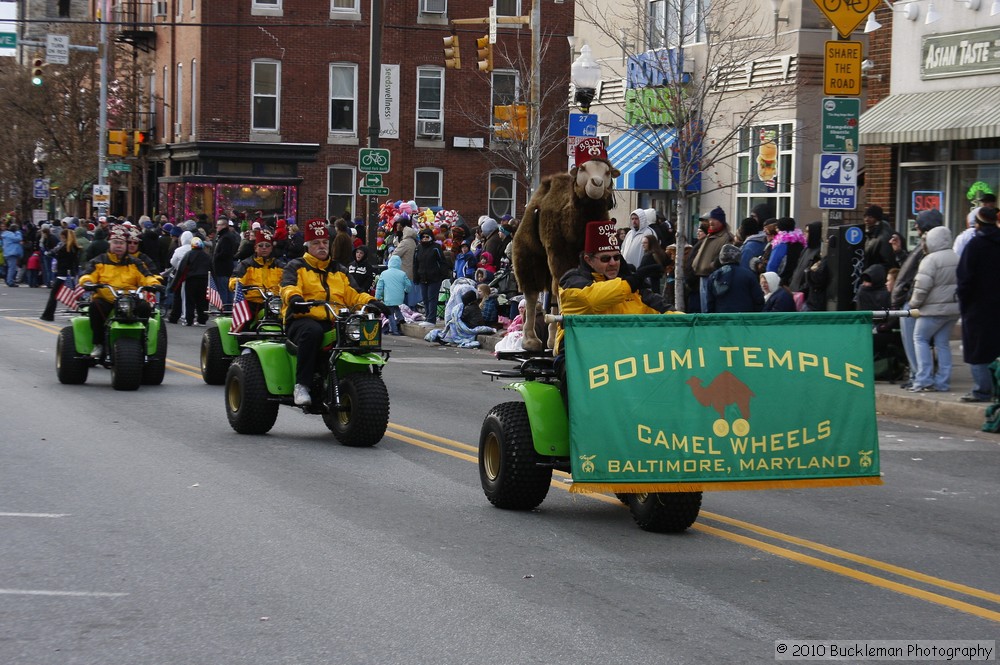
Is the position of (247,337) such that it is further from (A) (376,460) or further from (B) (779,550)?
(B) (779,550)

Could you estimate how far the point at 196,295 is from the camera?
28.0 meters

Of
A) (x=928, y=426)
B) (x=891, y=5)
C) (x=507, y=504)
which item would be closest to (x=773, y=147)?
(x=891, y=5)

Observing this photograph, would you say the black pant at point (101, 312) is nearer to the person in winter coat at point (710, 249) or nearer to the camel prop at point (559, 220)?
the camel prop at point (559, 220)

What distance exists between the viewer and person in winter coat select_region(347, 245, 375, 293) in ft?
90.0

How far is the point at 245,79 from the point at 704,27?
78.0ft

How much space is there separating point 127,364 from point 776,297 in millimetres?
7618

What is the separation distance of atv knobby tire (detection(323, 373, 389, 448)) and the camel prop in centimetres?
155

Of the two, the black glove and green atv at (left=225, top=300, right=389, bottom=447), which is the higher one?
the black glove

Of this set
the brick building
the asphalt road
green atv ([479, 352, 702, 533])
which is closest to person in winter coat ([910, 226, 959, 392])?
the asphalt road

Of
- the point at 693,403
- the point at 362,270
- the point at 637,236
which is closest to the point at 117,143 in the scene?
the point at 362,270

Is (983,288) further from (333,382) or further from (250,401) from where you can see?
(250,401)

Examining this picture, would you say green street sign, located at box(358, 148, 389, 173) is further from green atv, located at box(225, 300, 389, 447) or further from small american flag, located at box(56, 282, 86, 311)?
green atv, located at box(225, 300, 389, 447)

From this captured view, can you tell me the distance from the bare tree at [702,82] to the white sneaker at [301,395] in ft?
39.8

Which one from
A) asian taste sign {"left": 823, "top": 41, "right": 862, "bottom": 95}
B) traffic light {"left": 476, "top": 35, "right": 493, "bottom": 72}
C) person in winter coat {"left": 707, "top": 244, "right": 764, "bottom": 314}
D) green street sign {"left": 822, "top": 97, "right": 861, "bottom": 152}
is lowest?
person in winter coat {"left": 707, "top": 244, "right": 764, "bottom": 314}
